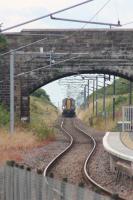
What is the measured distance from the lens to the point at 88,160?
29.3m

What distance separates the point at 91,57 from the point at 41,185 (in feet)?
124

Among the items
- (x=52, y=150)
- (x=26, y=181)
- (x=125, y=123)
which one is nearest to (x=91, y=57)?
(x=125, y=123)

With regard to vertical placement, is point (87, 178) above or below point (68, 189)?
below

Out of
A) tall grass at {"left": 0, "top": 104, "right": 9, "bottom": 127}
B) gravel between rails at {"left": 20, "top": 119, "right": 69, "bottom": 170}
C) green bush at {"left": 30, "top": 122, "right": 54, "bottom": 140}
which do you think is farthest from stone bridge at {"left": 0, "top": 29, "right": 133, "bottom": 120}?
gravel between rails at {"left": 20, "top": 119, "right": 69, "bottom": 170}

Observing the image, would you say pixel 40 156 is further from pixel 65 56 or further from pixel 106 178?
pixel 65 56

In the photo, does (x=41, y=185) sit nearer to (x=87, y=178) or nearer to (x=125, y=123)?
(x=87, y=178)

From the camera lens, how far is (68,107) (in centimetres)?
10638

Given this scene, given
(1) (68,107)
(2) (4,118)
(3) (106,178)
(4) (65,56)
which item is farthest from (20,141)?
(1) (68,107)

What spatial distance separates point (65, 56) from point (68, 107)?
190 feet

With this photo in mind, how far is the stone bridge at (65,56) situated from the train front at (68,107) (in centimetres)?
5427

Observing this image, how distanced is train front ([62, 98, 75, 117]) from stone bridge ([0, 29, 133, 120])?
5427 cm

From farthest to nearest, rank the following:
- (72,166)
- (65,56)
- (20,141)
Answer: (65,56) < (20,141) < (72,166)

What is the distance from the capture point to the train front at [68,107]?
10399cm

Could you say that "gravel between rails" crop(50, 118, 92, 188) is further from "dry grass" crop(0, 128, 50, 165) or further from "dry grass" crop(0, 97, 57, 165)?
"dry grass" crop(0, 128, 50, 165)
